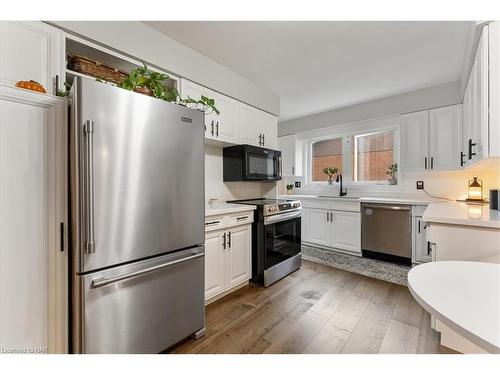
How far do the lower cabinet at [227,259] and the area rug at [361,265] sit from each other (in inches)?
54.1

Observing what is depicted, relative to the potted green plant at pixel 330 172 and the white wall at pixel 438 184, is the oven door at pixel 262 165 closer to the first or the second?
the potted green plant at pixel 330 172

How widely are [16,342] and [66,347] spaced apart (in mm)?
207

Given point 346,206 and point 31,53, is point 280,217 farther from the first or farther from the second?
point 31,53

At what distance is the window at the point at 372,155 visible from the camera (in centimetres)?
378

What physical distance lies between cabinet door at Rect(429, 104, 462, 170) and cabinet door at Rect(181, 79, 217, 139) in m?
2.88

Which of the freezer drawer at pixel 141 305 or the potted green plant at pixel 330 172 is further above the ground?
the potted green plant at pixel 330 172

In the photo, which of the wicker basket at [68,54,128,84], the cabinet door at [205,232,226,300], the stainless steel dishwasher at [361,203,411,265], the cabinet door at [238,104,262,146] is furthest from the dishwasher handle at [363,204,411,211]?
the wicker basket at [68,54,128,84]

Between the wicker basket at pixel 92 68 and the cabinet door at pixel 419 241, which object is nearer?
the wicker basket at pixel 92 68

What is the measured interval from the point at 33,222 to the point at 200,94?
1744mm

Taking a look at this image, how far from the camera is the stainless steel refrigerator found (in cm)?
117

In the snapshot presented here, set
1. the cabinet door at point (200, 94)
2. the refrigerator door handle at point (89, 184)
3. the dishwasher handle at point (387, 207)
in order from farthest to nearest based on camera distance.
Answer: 1. the dishwasher handle at point (387, 207)
2. the cabinet door at point (200, 94)
3. the refrigerator door handle at point (89, 184)

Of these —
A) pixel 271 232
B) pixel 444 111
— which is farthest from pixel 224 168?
pixel 444 111

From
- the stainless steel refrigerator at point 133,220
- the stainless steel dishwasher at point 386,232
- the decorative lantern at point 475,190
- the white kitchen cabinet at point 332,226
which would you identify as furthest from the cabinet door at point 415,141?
the stainless steel refrigerator at point 133,220
